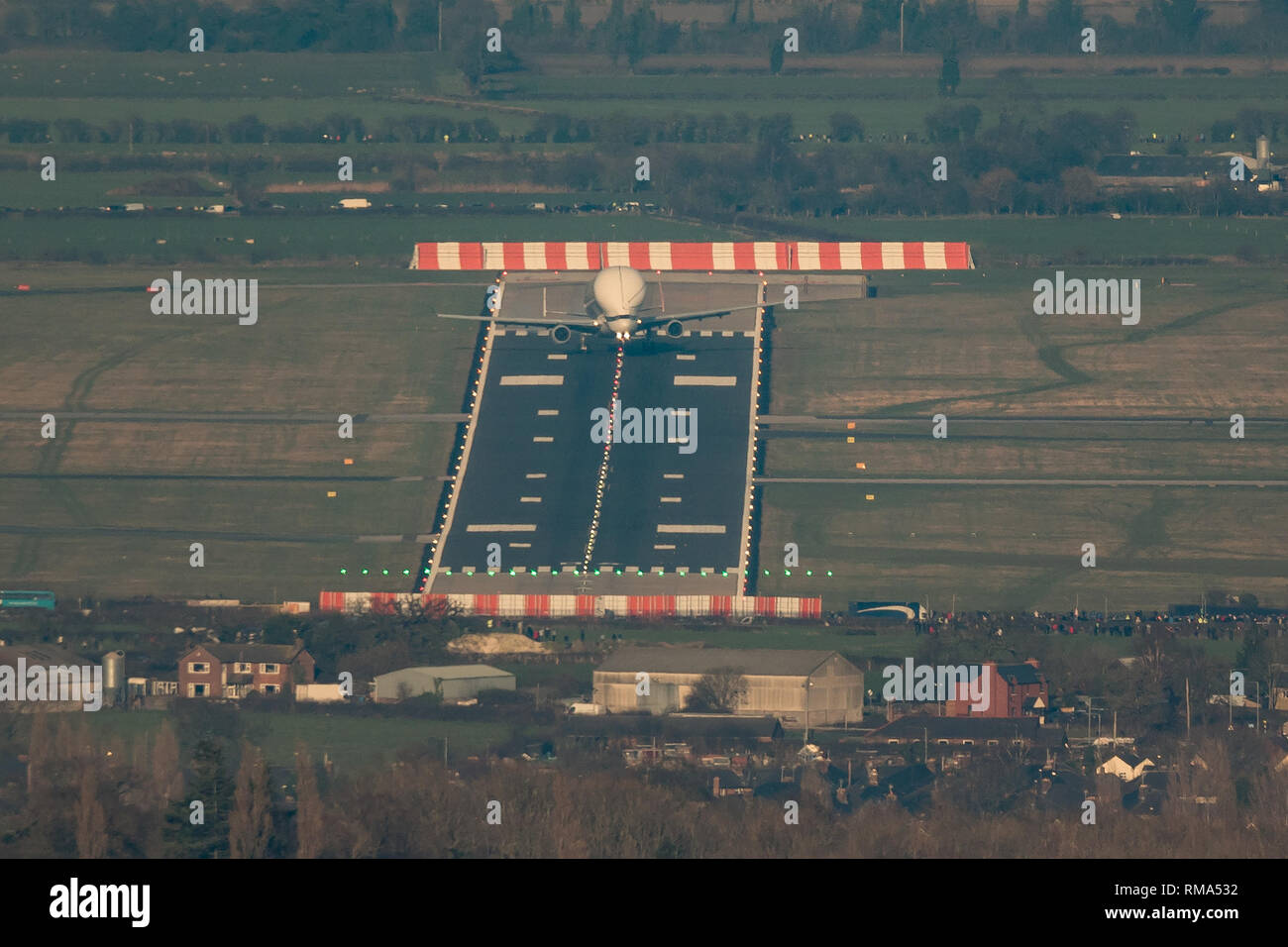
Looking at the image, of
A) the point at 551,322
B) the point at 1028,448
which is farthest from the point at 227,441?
the point at 1028,448

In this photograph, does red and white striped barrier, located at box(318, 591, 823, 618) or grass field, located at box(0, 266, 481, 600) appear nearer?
red and white striped barrier, located at box(318, 591, 823, 618)

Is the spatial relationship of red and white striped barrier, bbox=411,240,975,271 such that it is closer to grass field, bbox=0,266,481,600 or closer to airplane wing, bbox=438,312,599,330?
grass field, bbox=0,266,481,600

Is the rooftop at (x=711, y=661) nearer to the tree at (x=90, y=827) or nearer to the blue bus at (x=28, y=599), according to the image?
the blue bus at (x=28, y=599)

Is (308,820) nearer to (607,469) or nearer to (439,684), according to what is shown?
(439,684)

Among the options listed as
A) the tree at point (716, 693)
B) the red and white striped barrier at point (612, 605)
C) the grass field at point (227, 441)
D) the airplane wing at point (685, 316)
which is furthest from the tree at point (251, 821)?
the airplane wing at point (685, 316)

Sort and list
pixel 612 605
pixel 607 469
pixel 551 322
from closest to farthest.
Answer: pixel 612 605 → pixel 607 469 → pixel 551 322

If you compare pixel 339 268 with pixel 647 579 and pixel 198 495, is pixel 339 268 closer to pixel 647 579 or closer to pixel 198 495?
pixel 198 495

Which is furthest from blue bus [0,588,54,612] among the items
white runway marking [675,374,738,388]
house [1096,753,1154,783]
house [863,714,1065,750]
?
house [1096,753,1154,783]
